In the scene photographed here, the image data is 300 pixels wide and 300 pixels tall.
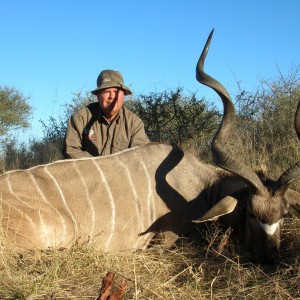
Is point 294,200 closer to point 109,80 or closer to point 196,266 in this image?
point 196,266

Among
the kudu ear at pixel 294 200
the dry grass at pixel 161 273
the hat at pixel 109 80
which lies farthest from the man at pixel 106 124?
the kudu ear at pixel 294 200

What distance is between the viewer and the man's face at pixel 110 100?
159 inches

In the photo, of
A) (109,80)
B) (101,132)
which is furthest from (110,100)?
(101,132)

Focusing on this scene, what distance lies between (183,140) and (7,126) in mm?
5131

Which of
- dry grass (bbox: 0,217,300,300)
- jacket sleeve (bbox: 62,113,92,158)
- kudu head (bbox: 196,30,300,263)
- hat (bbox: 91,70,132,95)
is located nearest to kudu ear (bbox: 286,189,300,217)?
kudu head (bbox: 196,30,300,263)

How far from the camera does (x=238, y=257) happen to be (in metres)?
2.60

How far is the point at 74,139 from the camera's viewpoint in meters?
3.93

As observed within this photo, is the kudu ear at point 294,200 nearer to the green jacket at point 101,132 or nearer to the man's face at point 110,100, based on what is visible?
the green jacket at point 101,132

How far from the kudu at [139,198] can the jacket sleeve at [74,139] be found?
63 centimetres

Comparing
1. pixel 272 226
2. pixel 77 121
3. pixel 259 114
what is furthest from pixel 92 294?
pixel 259 114

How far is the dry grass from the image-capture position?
2.00m

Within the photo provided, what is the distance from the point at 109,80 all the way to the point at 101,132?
1.48ft

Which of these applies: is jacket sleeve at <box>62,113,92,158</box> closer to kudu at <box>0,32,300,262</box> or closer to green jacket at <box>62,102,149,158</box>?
green jacket at <box>62,102,149,158</box>

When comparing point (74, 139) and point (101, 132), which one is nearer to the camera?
point (74, 139)
